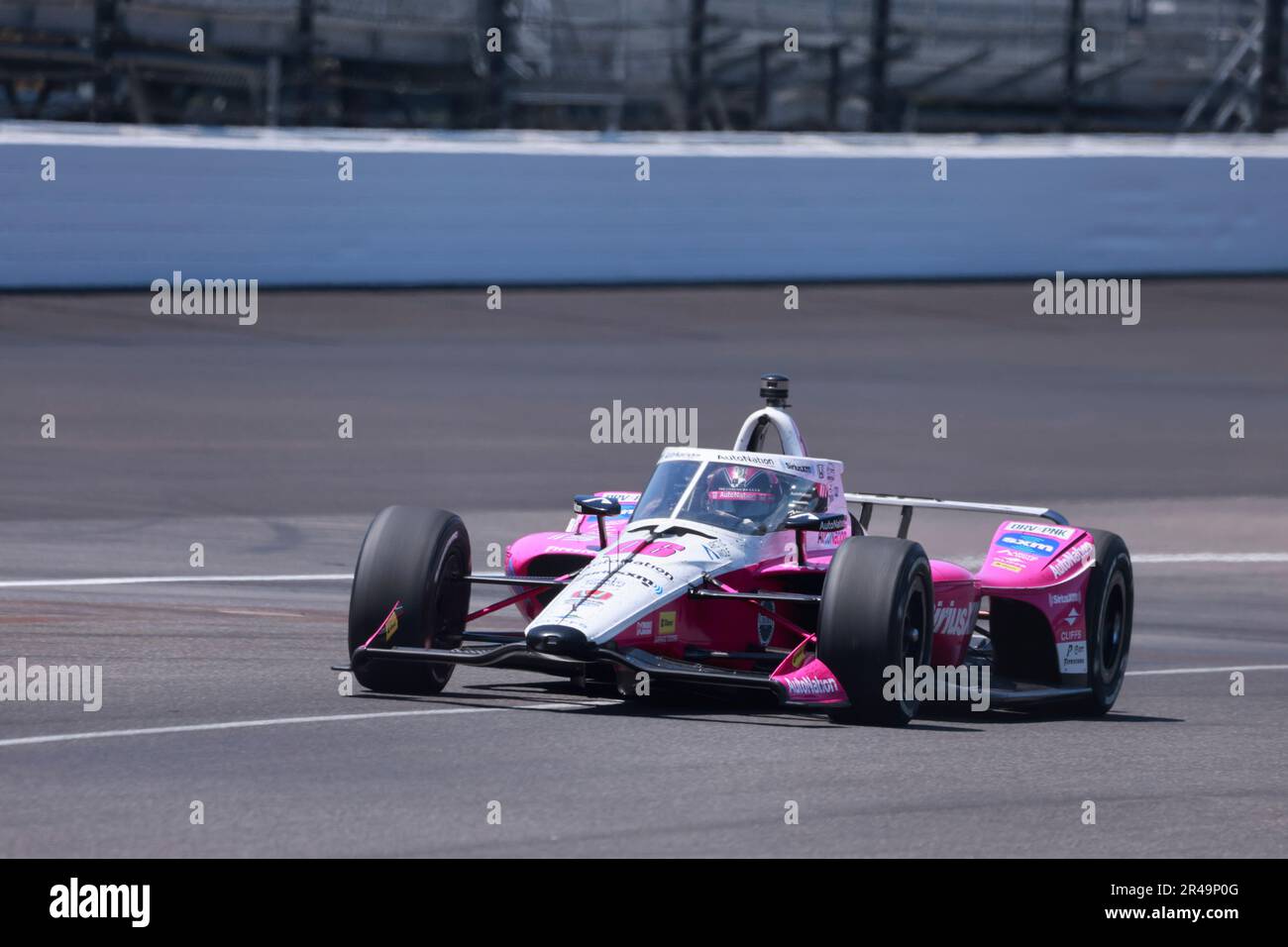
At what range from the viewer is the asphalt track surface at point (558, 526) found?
752 centimetres

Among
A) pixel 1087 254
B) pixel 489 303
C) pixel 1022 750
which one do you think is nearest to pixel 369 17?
pixel 489 303

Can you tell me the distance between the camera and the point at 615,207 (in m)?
23.5

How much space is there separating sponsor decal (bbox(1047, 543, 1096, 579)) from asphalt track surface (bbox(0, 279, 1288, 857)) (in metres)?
0.81

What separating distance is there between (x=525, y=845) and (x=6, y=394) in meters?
13.4

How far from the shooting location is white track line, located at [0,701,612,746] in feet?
28.1

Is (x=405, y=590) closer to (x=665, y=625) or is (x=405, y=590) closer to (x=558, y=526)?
(x=665, y=625)

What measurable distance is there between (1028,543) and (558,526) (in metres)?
5.35

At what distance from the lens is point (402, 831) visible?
7.09 meters

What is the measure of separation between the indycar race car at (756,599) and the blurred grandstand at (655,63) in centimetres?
1328

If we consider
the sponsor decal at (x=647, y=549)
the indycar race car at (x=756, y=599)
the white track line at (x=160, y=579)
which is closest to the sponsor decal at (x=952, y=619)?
the indycar race car at (x=756, y=599)

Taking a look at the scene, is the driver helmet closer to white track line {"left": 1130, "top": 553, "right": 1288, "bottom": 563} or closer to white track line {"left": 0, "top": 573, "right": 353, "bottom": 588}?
white track line {"left": 0, "top": 573, "right": 353, "bottom": 588}
